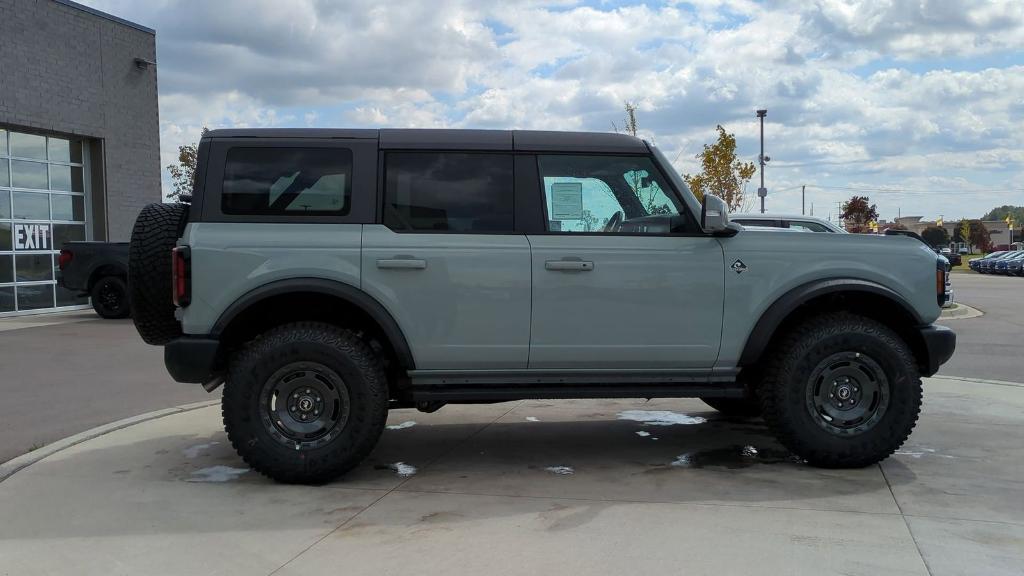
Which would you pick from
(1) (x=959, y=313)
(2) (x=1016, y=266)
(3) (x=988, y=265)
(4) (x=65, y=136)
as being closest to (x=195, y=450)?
(4) (x=65, y=136)

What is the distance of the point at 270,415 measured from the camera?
4.96 meters

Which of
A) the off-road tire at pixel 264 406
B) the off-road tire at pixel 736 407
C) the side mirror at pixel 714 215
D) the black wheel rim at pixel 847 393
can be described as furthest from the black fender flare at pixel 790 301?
the off-road tire at pixel 264 406

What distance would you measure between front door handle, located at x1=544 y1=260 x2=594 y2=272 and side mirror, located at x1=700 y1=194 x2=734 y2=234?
74 centimetres

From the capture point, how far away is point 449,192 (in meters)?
5.16

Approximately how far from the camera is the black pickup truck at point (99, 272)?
16281 millimetres

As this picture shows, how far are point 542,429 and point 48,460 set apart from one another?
3.48m

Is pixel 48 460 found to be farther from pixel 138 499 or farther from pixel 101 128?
A: pixel 101 128

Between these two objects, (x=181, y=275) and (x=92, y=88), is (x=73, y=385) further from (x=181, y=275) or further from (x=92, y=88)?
(x=92, y=88)

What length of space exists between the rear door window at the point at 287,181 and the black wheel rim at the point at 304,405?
37.8 inches

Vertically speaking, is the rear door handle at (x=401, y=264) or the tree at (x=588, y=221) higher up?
the tree at (x=588, y=221)

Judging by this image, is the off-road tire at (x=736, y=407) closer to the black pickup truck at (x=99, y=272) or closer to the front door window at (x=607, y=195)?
the front door window at (x=607, y=195)

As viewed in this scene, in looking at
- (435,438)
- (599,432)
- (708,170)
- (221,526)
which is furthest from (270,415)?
(708,170)

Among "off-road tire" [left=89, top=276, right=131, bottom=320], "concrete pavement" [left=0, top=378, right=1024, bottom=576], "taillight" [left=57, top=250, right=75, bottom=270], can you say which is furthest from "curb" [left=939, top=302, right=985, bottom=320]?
"taillight" [left=57, top=250, right=75, bottom=270]

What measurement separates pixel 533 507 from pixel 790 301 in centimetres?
201
